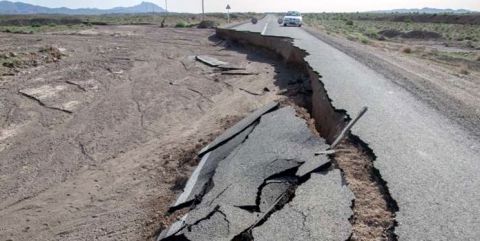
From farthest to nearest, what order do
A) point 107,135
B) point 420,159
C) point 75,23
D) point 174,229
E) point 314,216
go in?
point 75,23
point 107,135
point 420,159
point 174,229
point 314,216

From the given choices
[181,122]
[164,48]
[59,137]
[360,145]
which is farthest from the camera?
[164,48]

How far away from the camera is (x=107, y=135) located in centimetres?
1080

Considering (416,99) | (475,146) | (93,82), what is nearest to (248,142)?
(475,146)

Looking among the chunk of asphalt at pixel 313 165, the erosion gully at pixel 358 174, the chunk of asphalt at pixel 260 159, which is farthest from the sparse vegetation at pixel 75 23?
the chunk of asphalt at pixel 313 165

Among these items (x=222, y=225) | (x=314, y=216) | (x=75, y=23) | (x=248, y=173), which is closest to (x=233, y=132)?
(x=248, y=173)

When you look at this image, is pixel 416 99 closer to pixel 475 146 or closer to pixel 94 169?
pixel 475 146

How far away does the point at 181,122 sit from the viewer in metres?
12.0

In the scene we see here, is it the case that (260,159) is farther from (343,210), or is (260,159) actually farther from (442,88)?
(442,88)

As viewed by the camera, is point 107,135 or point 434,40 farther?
point 434,40

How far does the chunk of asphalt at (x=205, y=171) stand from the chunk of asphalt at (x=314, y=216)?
1781mm

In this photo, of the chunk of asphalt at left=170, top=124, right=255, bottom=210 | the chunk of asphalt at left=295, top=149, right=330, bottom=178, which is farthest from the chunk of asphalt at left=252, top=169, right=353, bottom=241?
the chunk of asphalt at left=170, top=124, right=255, bottom=210

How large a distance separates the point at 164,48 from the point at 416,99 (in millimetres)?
19223

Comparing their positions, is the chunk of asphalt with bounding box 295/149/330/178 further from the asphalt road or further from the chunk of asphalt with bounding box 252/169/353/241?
the asphalt road

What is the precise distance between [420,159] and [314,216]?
2218 millimetres
